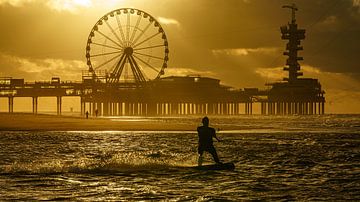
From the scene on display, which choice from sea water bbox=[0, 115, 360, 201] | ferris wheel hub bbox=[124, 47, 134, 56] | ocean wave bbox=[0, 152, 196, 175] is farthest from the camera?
ferris wheel hub bbox=[124, 47, 134, 56]

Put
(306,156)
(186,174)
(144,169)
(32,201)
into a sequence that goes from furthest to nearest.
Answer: (306,156) < (144,169) < (186,174) < (32,201)

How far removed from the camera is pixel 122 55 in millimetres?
116500

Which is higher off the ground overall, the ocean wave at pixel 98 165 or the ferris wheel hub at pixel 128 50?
the ferris wheel hub at pixel 128 50

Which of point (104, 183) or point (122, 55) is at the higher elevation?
point (122, 55)

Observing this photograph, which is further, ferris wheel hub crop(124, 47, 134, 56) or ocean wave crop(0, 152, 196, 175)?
ferris wheel hub crop(124, 47, 134, 56)

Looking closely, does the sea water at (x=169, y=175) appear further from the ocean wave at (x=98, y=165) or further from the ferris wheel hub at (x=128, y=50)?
the ferris wheel hub at (x=128, y=50)

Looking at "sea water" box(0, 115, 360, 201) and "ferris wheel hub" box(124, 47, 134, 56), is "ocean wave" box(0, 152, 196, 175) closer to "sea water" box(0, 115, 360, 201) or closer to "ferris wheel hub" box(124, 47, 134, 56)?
"sea water" box(0, 115, 360, 201)

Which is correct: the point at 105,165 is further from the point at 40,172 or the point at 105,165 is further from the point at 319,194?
the point at 319,194

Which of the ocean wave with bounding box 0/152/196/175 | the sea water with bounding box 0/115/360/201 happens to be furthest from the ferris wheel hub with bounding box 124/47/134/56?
the ocean wave with bounding box 0/152/196/175

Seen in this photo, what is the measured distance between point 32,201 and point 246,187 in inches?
273

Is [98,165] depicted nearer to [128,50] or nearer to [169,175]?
[169,175]

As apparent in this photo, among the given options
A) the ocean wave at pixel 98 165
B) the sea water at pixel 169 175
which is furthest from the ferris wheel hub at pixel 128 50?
the ocean wave at pixel 98 165

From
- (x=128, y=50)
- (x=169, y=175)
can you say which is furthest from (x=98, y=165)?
(x=128, y=50)

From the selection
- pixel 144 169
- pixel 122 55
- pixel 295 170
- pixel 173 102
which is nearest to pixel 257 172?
pixel 295 170
